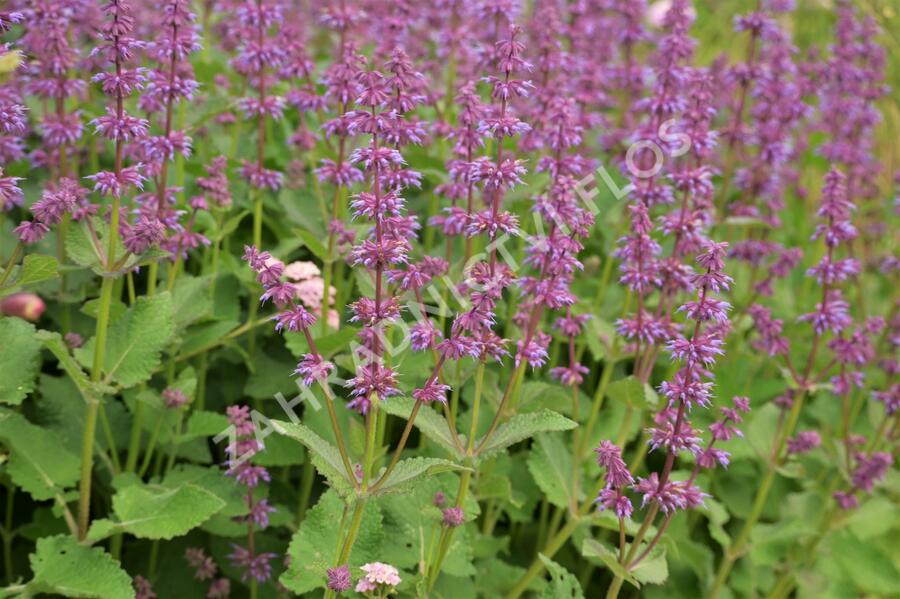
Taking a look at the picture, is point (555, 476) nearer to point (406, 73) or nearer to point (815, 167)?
point (406, 73)

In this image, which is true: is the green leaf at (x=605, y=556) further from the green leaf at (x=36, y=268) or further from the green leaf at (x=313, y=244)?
the green leaf at (x=36, y=268)

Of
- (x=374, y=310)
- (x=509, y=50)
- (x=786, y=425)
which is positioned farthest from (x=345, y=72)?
(x=786, y=425)

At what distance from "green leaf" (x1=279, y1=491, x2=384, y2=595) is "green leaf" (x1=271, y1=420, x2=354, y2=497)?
29 centimetres

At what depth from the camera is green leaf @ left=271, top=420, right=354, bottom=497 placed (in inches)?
105

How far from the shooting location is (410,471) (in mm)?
2848

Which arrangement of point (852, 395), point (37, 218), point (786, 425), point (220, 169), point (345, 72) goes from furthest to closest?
point (852, 395)
point (786, 425)
point (220, 169)
point (345, 72)
point (37, 218)

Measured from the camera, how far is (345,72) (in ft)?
11.1

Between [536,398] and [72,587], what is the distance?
1758 millimetres

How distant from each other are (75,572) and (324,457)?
3.56ft

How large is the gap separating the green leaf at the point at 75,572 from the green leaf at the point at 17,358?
53cm

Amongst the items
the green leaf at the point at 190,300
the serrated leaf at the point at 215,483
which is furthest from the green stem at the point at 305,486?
the green leaf at the point at 190,300

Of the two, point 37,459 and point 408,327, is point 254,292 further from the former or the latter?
point 37,459

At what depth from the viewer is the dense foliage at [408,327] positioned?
2.96m

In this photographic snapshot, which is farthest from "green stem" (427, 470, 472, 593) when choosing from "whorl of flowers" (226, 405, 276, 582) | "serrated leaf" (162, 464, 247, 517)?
"serrated leaf" (162, 464, 247, 517)
